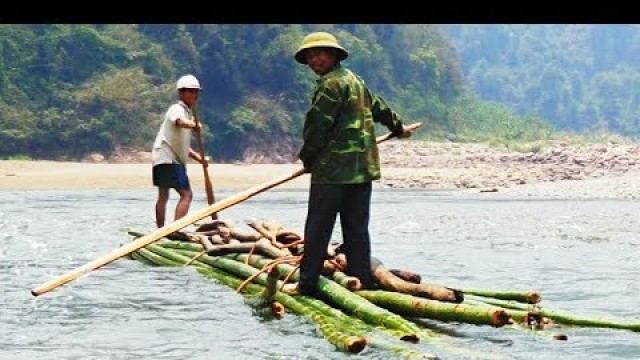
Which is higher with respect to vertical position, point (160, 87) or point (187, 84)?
point (160, 87)

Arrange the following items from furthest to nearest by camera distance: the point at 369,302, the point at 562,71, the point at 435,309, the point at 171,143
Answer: the point at 562,71 < the point at 171,143 < the point at 369,302 < the point at 435,309

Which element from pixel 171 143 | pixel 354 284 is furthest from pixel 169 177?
pixel 354 284

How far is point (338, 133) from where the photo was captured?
688 cm

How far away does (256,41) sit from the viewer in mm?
61156

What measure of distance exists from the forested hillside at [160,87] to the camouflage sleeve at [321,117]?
4615cm

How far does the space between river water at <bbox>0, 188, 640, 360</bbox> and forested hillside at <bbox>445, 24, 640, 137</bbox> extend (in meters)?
96.7

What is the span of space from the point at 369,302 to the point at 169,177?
454cm

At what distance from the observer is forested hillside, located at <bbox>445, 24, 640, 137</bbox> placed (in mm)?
114875

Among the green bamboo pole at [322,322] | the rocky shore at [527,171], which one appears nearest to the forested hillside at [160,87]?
the rocky shore at [527,171]

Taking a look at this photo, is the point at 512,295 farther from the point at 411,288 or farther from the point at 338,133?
the point at 338,133

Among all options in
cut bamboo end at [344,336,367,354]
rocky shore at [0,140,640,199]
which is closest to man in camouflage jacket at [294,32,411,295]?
cut bamboo end at [344,336,367,354]
